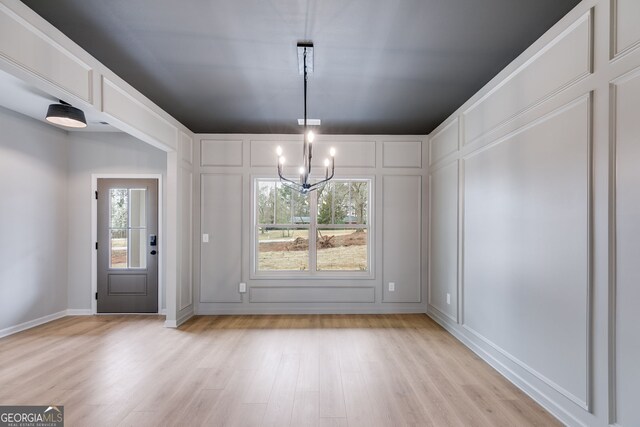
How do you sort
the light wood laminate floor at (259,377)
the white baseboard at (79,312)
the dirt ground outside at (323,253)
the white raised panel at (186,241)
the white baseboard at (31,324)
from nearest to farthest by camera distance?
the light wood laminate floor at (259,377) < the white baseboard at (31,324) < the white raised panel at (186,241) < the white baseboard at (79,312) < the dirt ground outside at (323,253)

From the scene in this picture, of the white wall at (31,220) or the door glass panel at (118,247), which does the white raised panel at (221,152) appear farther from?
the white wall at (31,220)

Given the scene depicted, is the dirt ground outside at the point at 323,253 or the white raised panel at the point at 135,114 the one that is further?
the dirt ground outside at the point at 323,253

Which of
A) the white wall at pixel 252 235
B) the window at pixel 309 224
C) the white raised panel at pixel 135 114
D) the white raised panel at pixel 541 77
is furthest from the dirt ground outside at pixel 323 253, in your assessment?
the white raised panel at pixel 541 77

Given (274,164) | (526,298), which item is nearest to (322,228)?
(274,164)

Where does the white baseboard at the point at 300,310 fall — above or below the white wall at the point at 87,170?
below

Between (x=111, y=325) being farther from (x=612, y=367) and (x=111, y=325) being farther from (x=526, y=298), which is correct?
(x=612, y=367)

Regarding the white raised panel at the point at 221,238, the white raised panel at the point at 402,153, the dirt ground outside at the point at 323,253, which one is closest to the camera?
the white raised panel at the point at 221,238

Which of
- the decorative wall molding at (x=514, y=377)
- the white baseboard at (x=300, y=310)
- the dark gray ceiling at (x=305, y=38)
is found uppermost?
the dark gray ceiling at (x=305, y=38)

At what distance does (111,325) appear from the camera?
13.7 ft

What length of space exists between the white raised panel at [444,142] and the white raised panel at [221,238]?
2862 mm

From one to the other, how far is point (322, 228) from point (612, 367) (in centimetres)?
361

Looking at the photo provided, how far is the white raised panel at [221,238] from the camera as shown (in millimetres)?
4750

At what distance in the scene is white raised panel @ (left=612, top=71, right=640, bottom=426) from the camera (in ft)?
5.38

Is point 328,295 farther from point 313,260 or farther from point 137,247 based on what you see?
point 137,247
